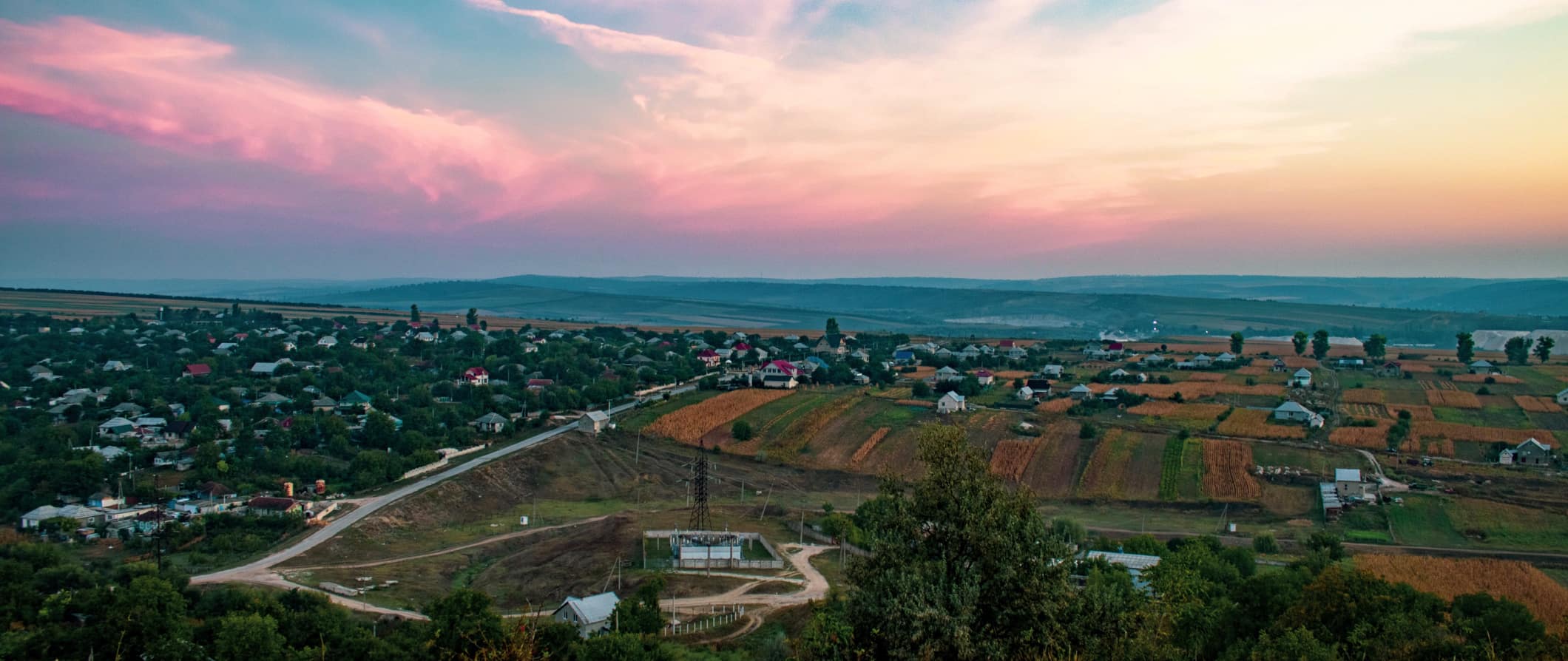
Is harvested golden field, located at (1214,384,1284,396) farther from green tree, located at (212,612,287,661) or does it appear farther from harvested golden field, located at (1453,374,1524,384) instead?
green tree, located at (212,612,287,661)

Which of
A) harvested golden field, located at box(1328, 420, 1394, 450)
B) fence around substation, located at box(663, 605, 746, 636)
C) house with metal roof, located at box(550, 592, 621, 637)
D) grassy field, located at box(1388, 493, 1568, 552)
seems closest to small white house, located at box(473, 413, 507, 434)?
house with metal roof, located at box(550, 592, 621, 637)

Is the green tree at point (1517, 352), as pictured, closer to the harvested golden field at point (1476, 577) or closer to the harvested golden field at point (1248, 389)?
the harvested golden field at point (1248, 389)

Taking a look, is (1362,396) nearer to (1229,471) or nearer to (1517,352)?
(1229,471)

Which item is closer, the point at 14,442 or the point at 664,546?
the point at 664,546

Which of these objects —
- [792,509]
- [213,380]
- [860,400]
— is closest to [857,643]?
[792,509]

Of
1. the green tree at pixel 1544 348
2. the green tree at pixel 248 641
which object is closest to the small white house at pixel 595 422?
the green tree at pixel 248 641

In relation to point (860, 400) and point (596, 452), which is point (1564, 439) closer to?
point (860, 400)
